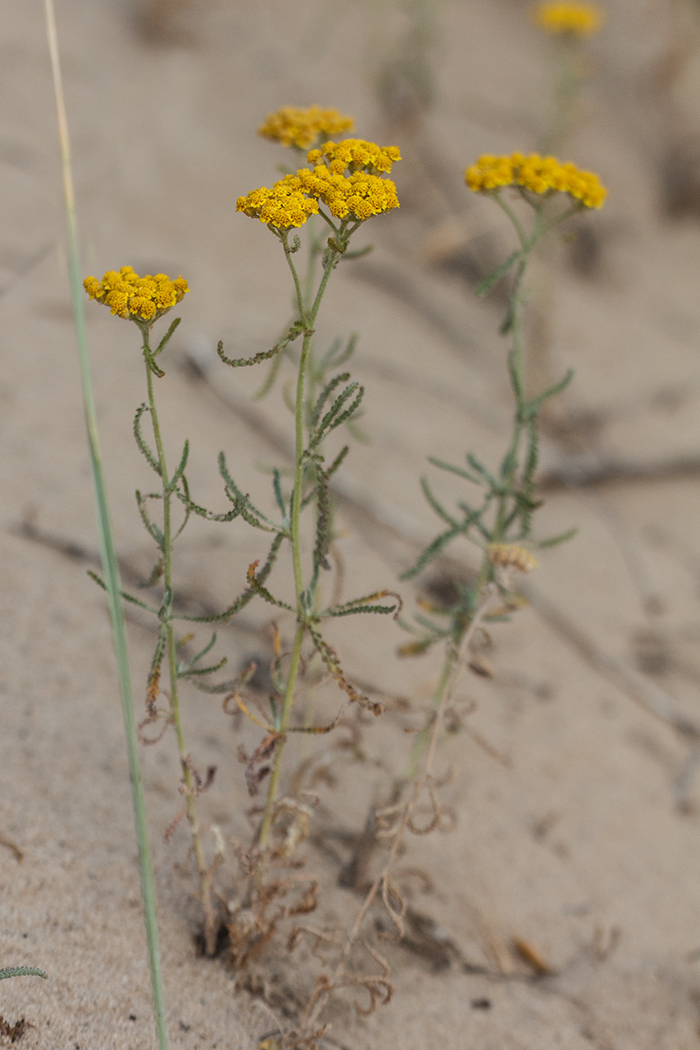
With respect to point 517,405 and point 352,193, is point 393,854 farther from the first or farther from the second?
point 352,193

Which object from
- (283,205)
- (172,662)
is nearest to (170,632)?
(172,662)

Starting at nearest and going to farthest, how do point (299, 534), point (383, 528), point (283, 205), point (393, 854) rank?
point (283, 205), point (393, 854), point (299, 534), point (383, 528)

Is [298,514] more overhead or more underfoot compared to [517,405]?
more underfoot

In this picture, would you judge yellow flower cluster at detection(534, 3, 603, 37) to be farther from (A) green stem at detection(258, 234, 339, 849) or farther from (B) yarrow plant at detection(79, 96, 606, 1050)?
(A) green stem at detection(258, 234, 339, 849)

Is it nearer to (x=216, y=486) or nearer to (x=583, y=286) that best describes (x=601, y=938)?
(x=216, y=486)

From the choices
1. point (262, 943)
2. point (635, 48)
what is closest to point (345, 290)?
point (262, 943)

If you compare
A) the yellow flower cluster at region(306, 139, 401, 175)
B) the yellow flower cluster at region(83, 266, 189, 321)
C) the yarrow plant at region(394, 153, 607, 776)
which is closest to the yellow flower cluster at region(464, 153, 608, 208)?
the yarrow plant at region(394, 153, 607, 776)
